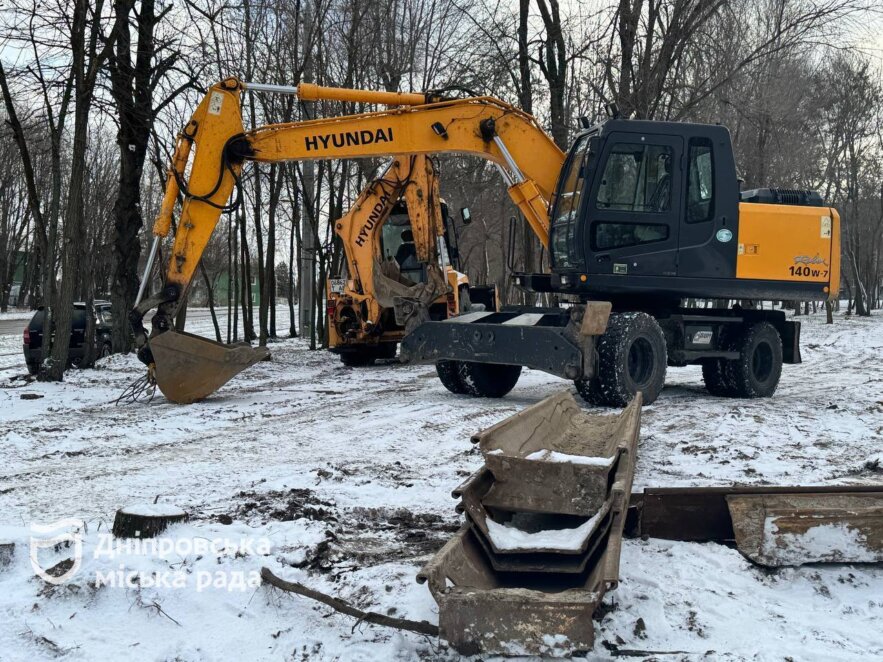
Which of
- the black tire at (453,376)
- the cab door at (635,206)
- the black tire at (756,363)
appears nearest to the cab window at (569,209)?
the cab door at (635,206)

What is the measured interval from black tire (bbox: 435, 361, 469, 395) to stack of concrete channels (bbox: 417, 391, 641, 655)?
5.65 m

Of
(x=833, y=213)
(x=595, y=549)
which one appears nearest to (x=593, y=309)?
(x=833, y=213)

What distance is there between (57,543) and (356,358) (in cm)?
1124

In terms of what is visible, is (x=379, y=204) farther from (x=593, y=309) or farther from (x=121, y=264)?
(x=593, y=309)

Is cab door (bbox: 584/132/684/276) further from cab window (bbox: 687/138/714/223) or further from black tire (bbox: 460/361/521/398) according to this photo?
black tire (bbox: 460/361/521/398)

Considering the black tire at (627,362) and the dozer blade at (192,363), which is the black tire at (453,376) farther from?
the dozer blade at (192,363)

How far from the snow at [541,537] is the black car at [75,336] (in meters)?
10.3

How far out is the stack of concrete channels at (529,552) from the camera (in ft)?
11.3

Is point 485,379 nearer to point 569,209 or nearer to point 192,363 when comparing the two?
point 569,209

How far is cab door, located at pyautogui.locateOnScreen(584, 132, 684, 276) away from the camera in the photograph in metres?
10.2

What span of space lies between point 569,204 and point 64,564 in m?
7.62

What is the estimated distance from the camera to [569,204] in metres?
10.6

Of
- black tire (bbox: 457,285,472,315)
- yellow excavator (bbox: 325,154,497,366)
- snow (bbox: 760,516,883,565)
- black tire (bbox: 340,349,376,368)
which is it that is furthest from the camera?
black tire (bbox: 340,349,376,368)

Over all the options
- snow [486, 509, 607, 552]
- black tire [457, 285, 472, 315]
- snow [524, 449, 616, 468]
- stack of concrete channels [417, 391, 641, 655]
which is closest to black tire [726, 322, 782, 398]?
black tire [457, 285, 472, 315]
